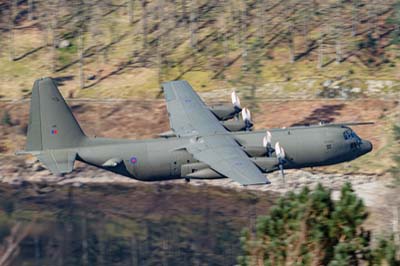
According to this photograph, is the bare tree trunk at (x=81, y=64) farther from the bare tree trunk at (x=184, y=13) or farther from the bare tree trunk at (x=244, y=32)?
the bare tree trunk at (x=244, y=32)

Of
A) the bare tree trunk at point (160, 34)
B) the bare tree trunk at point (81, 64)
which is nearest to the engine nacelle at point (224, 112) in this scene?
the bare tree trunk at point (160, 34)

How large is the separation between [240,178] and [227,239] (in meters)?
11.0

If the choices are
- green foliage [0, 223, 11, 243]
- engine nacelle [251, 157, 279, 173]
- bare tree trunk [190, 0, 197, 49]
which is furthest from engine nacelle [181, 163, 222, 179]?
bare tree trunk [190, 0, 197, 49]

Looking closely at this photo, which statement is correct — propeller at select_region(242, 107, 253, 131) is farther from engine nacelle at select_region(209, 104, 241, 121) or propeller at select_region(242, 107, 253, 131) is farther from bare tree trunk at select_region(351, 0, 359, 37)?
bare tree trunk at select_region(351, 0, 359, 37)

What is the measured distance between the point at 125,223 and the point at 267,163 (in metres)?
15.8

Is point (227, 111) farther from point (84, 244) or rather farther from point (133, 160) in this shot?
point (84, 244)

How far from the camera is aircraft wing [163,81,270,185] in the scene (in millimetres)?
56406

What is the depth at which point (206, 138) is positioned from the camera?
6300 centimetres

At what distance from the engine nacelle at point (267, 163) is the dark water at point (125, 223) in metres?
7.68

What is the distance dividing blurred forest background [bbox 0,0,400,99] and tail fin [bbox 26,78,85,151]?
32214 millimetres

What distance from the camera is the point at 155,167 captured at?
61969 mm

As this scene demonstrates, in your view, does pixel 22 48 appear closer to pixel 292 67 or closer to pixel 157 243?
pixel 292 67

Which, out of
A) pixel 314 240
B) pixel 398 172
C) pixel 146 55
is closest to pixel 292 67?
pixel 146 55

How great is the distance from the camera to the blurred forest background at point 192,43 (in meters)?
98.8
